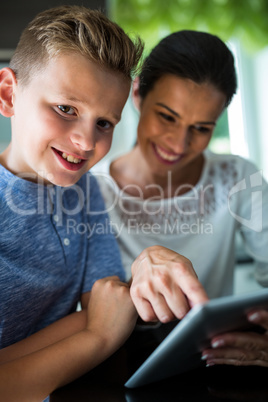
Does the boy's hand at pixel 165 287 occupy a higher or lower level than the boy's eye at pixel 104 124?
lower

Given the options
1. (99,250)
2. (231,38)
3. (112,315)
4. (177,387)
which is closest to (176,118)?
(99,250)

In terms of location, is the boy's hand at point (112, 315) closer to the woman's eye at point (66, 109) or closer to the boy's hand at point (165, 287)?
the boy's hand at point (165, 287)

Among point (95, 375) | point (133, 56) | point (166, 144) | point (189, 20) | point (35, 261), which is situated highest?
point (189, 20)

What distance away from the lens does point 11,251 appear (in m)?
0.86

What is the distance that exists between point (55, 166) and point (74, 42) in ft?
0.84

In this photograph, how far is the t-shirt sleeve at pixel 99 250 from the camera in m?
1.03

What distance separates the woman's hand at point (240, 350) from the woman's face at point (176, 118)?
0.69 m

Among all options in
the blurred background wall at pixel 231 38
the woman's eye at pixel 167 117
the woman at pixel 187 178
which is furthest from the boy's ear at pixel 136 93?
the blurred background wall at pixel 231 38

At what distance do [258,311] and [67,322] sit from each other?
418 millimetres

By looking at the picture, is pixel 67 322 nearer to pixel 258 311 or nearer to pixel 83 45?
pixel 258 311

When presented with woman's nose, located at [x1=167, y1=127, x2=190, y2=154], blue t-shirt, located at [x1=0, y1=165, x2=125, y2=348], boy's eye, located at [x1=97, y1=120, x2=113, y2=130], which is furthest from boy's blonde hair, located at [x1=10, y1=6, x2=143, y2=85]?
woman's nose, located at [x1=167, y1=127, x2=190, y2=154]

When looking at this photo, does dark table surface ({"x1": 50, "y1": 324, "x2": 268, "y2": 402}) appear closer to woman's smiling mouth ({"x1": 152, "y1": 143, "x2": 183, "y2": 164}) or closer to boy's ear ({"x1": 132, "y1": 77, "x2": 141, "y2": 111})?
woman's smiling mouth ({"x1": 152, "y1": 143, "x2": 183, "y2": 164})

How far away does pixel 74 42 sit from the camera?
2.74 ft

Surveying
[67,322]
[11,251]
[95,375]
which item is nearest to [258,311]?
[95,375]
